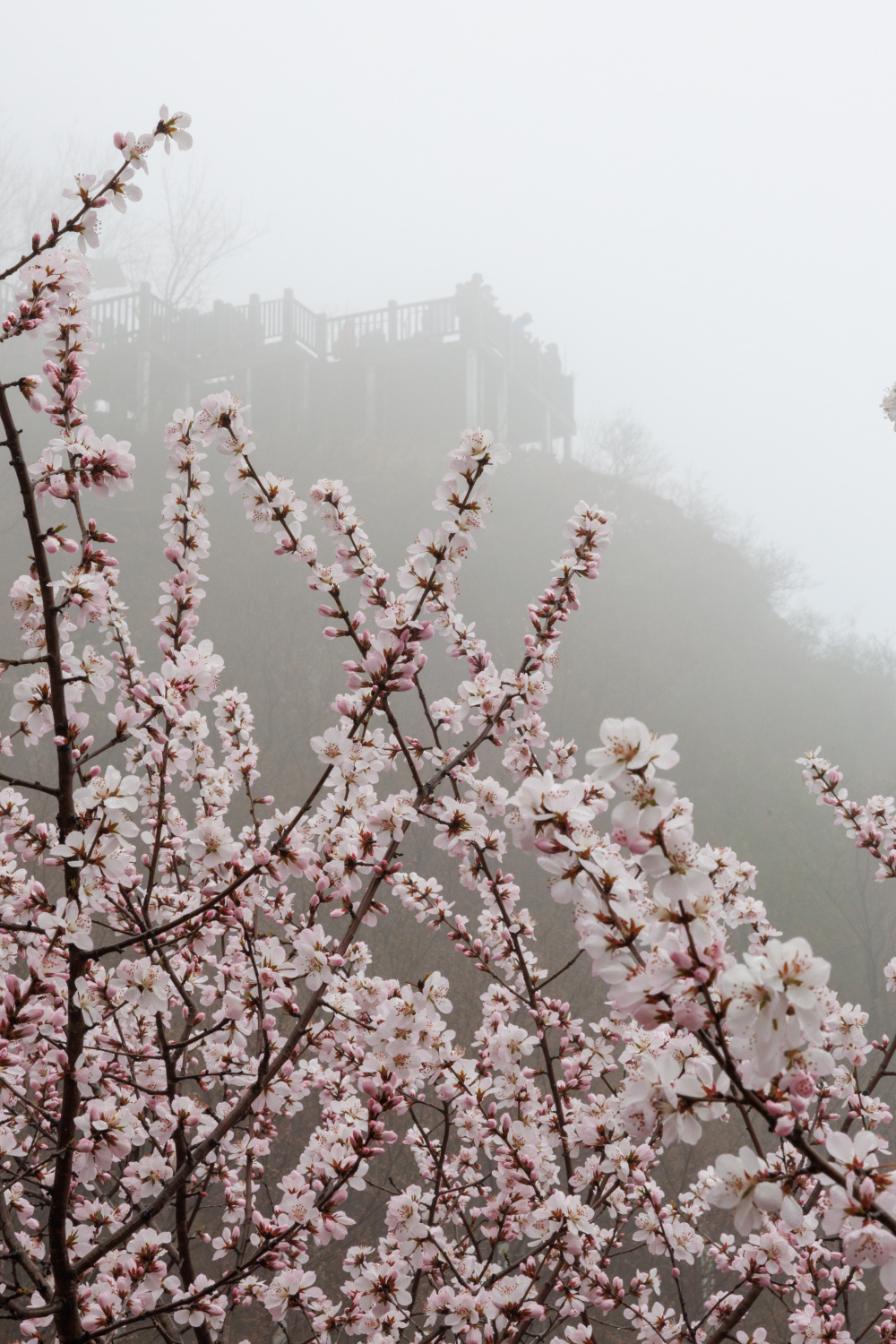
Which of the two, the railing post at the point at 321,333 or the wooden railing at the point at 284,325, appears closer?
the wooden railing at the point at 284,325

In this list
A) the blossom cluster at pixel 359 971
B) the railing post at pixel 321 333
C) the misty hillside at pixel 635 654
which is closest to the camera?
Result: the blossom cluster at pixel 359 971

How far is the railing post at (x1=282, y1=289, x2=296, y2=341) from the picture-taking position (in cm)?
1850

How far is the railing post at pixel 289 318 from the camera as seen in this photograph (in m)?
18.5

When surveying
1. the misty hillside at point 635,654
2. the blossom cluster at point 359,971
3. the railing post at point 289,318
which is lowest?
the blossom cluster at point 359,971

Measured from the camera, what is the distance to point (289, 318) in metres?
18.5


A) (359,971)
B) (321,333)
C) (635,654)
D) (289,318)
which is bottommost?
(359,971)

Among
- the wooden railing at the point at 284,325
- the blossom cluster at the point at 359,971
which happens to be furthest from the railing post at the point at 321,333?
the blossom cluster at the point at 359,971

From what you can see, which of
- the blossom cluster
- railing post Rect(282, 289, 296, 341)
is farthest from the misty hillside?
the blossom cluster

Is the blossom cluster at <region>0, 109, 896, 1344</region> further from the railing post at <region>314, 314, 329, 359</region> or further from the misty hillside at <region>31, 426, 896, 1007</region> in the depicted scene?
the railing post at <region>314, 314, 329, 359</region>

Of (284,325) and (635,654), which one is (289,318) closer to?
(284,325)

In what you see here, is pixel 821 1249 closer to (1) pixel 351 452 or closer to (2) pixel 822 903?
(2) pixel 822 903

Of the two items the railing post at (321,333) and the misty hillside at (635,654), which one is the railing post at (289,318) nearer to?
the railing post at (321,333)

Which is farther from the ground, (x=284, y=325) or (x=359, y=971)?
(x=284, y=325)

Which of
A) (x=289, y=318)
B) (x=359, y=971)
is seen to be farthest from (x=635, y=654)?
(x=359, y=971)
